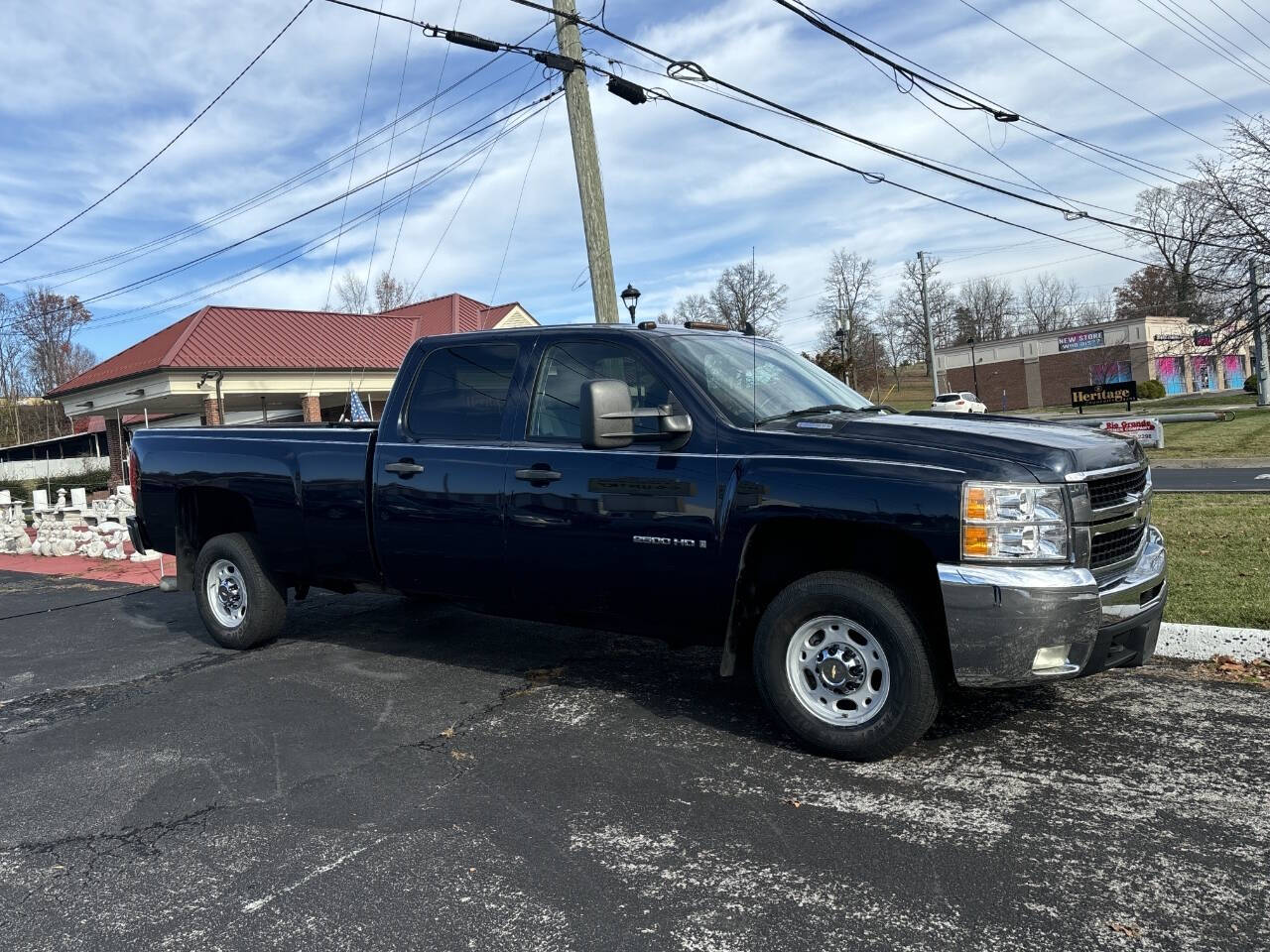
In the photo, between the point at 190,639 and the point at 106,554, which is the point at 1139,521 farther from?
the point at 106,554

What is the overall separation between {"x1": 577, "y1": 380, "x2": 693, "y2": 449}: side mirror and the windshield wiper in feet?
1.18

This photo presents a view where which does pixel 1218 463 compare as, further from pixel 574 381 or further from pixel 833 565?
pixel 574 381

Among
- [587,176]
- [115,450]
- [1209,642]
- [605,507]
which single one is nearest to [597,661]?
[605,507]

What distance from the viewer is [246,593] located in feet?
21.6

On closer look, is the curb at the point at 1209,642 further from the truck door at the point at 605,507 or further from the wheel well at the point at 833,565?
the truck door at the point at 605,507

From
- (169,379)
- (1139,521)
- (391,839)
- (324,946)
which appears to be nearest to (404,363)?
(391,839)

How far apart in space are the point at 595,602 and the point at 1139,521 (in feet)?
8.38

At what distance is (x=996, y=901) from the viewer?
9.84ft

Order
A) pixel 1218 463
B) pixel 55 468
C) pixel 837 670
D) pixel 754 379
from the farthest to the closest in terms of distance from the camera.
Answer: pixel 55 468
pixel 1218 463
pixel 754 379
pixel 837 670

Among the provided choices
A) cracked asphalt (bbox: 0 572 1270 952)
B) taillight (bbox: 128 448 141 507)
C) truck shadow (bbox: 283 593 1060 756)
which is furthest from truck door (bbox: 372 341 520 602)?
taillight (bbox: 128 448 141 507)

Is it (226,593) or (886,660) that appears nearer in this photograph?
(886,660)

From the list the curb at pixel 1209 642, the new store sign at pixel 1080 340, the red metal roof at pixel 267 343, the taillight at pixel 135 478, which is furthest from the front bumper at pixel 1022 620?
the new store sign at pixel 1080 340

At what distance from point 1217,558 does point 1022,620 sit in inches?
194

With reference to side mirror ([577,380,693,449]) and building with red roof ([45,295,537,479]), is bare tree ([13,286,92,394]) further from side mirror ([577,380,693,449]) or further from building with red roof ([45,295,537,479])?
side mirror ([577,380,693,449])
